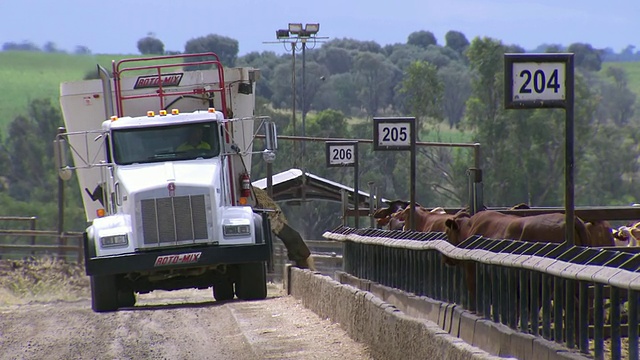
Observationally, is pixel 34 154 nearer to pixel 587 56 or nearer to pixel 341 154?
pixel 341 154

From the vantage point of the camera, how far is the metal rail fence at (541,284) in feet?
26.9

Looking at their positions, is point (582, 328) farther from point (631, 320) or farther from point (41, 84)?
point (41, 84)

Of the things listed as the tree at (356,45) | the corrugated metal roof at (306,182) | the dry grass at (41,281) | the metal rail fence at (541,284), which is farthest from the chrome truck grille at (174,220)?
the tree at (356,45)

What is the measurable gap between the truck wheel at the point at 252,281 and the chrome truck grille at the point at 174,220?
42.6 inches

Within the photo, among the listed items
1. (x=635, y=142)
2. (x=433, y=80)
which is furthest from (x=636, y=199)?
(x=433, y=80)

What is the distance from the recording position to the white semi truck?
55.5 ft

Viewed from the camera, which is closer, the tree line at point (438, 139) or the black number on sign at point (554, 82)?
the black number on sign at point (554, 82)

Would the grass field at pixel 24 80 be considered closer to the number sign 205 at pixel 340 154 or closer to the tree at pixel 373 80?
the tree at pixel 373 80

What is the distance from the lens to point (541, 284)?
9.95 metres

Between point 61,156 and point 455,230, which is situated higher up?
point 61,156

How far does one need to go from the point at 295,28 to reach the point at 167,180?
26.1 m

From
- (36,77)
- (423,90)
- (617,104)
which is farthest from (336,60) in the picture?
(423,90)

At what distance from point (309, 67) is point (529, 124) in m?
59.8

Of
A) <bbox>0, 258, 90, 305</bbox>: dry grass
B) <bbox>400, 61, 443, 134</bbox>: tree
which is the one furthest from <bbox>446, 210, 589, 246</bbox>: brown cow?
<bbox>400, 61, 443, 134</bbox>: tree
